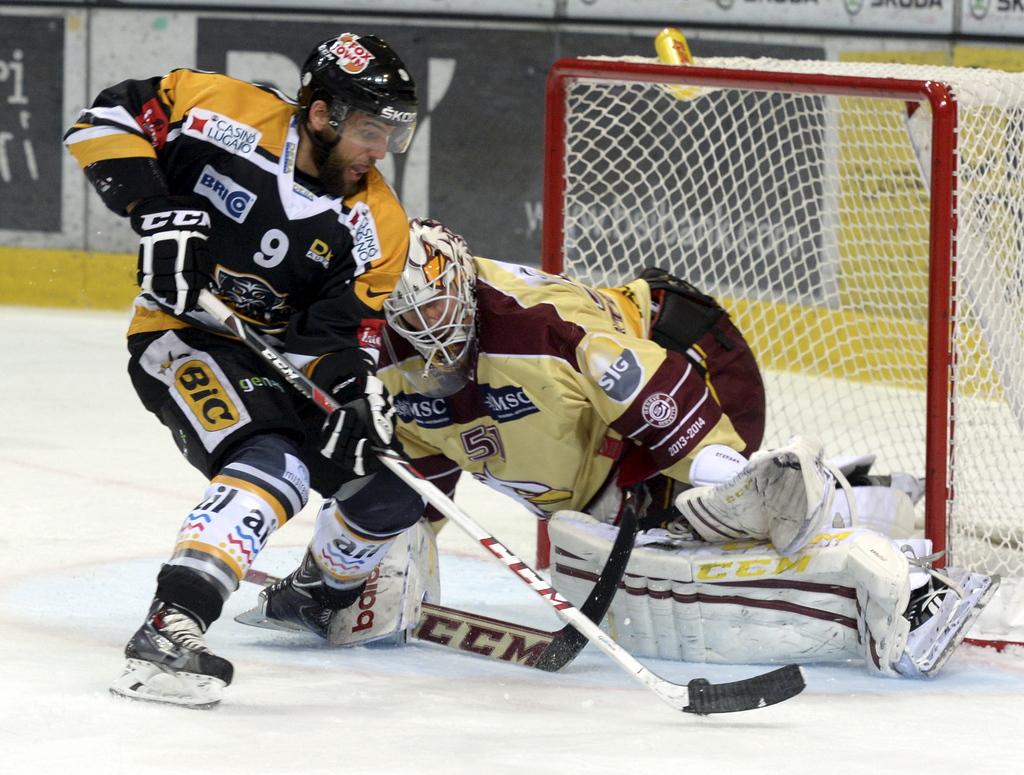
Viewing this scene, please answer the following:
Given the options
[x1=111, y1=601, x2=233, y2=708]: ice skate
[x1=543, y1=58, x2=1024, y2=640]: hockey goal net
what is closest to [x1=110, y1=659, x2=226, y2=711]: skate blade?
[x1=111, y1=601, x2=233, y2=708]: ice skate

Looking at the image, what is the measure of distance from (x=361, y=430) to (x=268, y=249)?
315mm

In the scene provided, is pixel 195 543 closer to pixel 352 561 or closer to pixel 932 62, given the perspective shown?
pixel 352 561

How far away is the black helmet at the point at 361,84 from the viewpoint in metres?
2.47

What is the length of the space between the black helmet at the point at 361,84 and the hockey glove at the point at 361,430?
372 millimetres

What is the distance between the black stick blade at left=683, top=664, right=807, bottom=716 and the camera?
2.35 metres

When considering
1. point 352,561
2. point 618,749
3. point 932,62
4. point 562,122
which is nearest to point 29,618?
point 352,561

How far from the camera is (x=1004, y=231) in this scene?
11.1 feet

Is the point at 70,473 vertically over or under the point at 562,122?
under

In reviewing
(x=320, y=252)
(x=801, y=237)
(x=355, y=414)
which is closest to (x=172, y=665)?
(x=355, y=414)

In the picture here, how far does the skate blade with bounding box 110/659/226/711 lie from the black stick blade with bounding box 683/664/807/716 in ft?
2.12

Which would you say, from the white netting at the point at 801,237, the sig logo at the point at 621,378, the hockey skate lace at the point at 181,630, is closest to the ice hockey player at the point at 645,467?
the sig logo at the point at 621,378

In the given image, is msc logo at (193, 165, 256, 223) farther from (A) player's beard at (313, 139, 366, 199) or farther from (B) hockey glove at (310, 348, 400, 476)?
(B) hockey glove at (310, 348, 400, 476)

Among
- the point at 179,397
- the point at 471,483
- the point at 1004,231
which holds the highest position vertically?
Answer: the point at 1004,231

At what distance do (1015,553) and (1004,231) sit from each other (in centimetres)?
64
